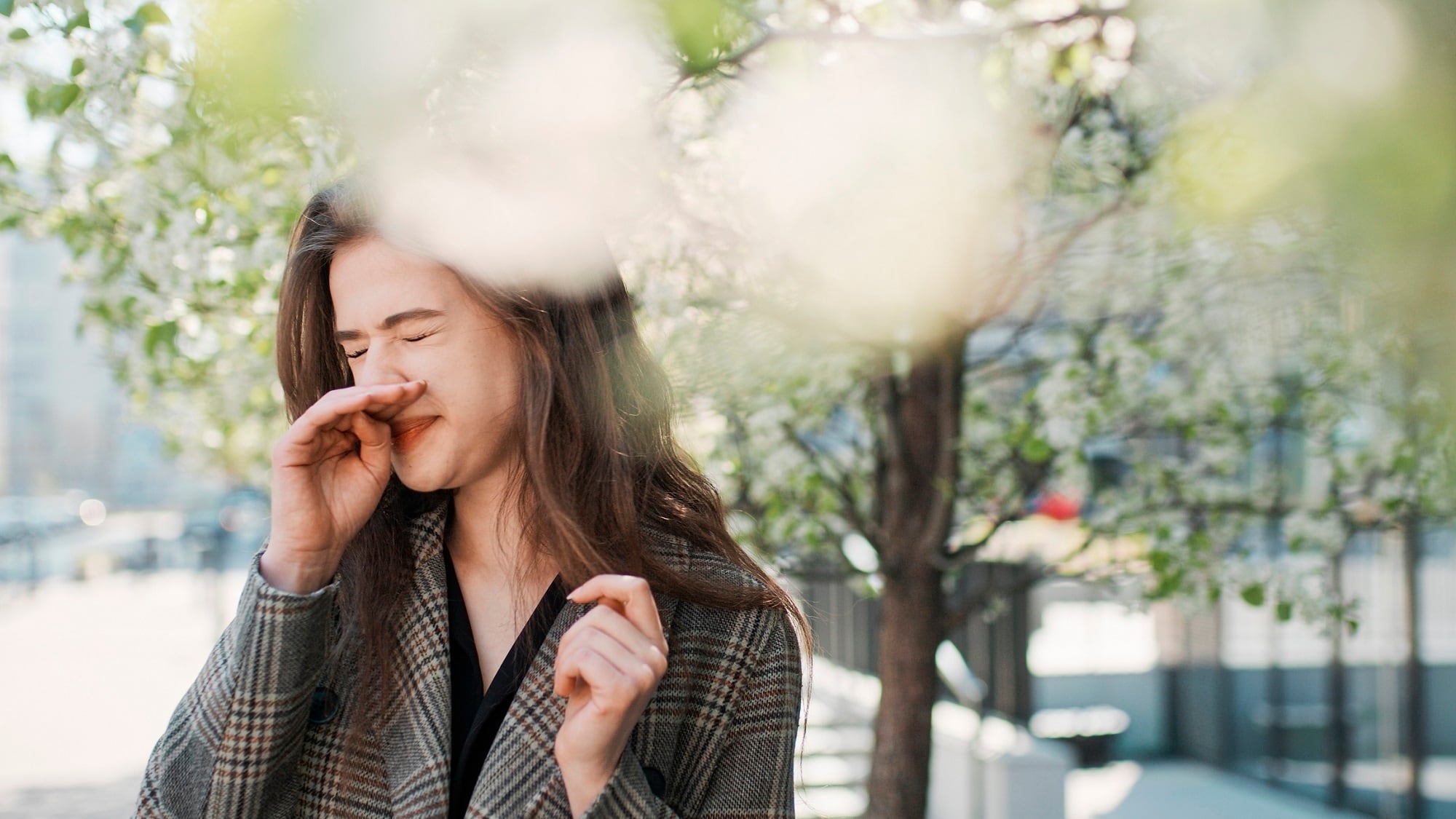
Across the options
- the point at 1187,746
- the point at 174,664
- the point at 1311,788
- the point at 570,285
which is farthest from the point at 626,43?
the point at 174,664

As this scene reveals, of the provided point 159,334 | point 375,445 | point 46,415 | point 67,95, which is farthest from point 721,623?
point 46,415

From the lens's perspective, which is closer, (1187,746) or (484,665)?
(484,665)

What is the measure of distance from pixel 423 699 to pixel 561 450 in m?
0.41

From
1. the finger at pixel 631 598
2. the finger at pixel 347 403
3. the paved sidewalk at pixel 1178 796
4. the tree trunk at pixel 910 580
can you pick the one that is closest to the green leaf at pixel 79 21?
the finger at pixel 347 403

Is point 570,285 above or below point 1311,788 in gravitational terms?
above

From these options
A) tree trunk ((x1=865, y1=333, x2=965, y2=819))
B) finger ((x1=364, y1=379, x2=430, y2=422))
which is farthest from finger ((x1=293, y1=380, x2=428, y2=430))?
tree trunk ((x1=865, y1=333, x2=965, y2=819))

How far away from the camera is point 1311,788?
7.89 meters

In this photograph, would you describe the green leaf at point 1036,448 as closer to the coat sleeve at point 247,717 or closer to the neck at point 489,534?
the neck at point 489,534

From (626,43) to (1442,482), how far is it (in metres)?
0.80

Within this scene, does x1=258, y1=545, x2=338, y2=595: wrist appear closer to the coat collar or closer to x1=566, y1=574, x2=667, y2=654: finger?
the coat collar

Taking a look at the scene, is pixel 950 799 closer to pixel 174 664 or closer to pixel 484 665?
pixel 484 665

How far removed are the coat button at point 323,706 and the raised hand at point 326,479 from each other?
0.64ft

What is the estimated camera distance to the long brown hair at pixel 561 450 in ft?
6.00

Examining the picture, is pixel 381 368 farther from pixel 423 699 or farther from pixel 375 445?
pixel 423 699
